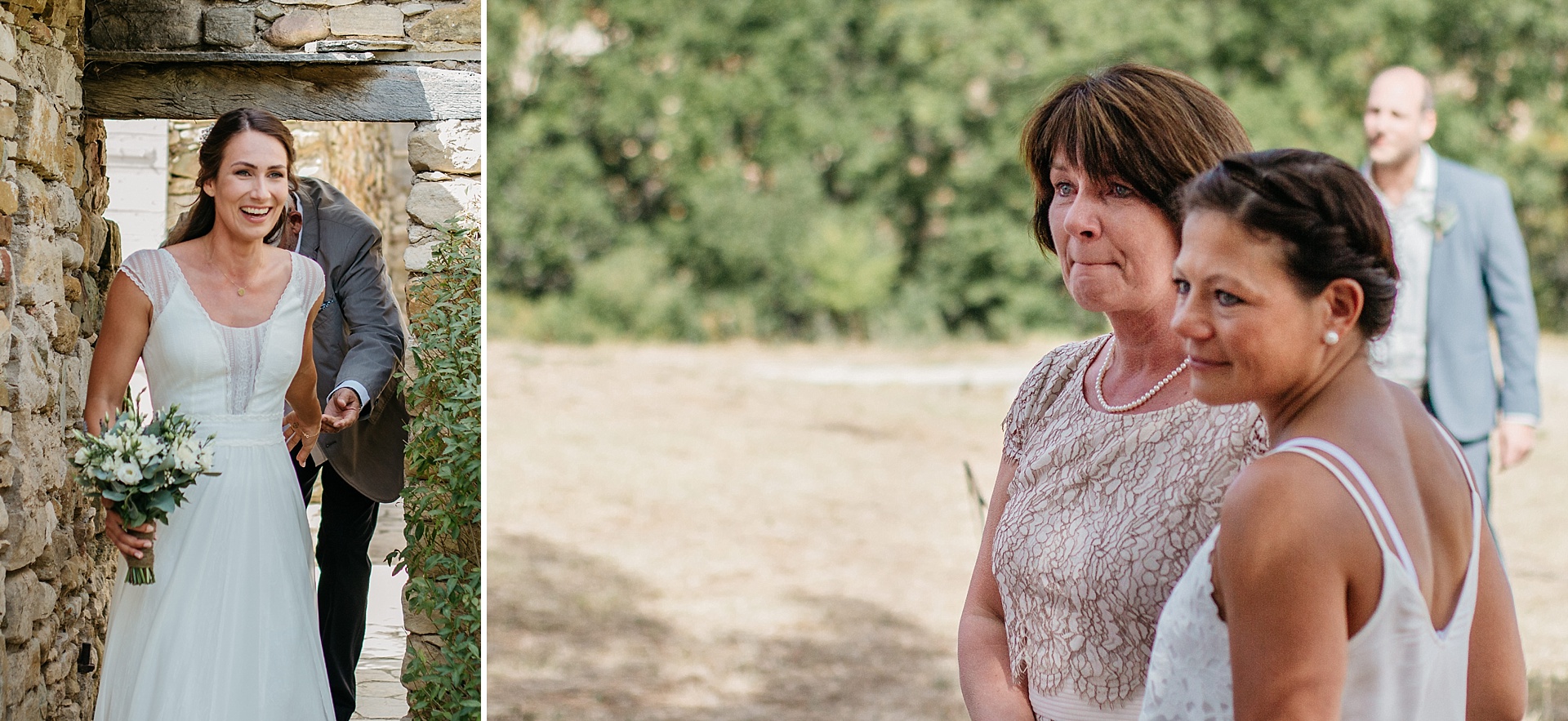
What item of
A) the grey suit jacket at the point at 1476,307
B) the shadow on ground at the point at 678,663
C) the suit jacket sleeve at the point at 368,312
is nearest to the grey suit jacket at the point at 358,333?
the suit jacket sleeve at the point at 368,312

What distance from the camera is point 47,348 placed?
2959 mm

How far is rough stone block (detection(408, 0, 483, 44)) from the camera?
337 cm

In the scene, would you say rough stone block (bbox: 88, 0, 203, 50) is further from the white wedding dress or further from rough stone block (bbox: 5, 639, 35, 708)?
rough stone block (bbox: 5, 639, 35, 708)

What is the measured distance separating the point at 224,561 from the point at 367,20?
1401 mm

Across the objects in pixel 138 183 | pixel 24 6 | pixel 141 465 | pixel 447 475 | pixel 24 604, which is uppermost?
pixel 24 6

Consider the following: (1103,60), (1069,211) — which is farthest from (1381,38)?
(1069,211)

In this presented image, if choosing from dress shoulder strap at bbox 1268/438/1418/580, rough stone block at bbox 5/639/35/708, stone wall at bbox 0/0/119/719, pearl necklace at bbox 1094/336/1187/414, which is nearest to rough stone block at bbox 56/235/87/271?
stone wall at bbox 0/0/119/719

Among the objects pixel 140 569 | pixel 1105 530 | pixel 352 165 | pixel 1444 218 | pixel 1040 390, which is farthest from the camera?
pixel 352 165

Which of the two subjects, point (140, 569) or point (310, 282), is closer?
point (140, 569)

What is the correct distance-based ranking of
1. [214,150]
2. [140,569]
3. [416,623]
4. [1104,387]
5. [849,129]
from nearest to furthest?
1. [1104,387]
2. [140,569]
3. [214,150]
4. [416,623]
5. [849,129]

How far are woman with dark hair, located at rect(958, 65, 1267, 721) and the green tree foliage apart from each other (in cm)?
1077

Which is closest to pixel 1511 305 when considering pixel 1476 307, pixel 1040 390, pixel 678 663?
pixel 1476 307

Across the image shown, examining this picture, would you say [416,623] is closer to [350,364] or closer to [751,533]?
[350,364]

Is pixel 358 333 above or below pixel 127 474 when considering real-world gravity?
above
